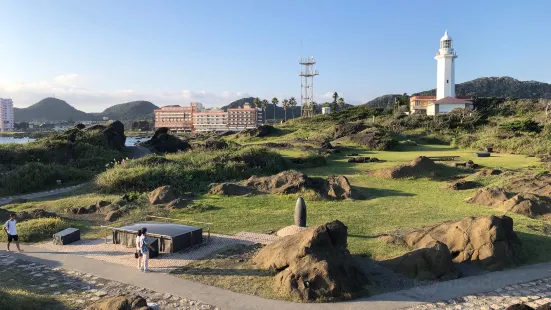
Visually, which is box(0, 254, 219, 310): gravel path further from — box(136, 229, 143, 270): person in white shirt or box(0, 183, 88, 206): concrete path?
box(0, 183, 88, 206): concrete path

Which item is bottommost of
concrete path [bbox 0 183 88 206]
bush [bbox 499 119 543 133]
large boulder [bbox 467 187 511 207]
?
concrete path [bbox 0 183 88 206]

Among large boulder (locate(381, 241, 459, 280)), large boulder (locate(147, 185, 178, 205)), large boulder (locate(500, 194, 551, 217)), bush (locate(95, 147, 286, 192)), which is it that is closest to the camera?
large boulder (locate(381, 241, 459, 280))

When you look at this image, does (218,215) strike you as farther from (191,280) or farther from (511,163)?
(511,163)

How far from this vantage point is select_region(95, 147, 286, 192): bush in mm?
25391

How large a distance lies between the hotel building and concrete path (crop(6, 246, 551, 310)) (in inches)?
5028

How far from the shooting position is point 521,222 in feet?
53.4

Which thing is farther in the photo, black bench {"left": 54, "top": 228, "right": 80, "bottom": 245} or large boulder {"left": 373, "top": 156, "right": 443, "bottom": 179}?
large boulder {"left": 373, "top": 156, "right": 443, "bottom": 179}

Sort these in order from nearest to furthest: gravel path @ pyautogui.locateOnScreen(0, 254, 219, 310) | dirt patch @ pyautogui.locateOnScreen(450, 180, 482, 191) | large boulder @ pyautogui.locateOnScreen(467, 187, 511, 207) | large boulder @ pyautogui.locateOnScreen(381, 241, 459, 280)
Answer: gravel path @ pyautogui.locateOnScreen(0, 254, 219, 310)
large boulder @ pyautogui.locateOnScreen(381, 241, 459, 280)
large boulder @ pyautogui.locateOnScreen(467, 187, 511, 207)
dirt patch @ pyautogui.locateOnScreen(450, 180, 482, 191)

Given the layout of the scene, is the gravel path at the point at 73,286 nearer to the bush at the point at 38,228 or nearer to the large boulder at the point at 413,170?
the bush at the point at 38,228

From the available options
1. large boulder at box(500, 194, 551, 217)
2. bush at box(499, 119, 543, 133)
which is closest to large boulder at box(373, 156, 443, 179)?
large boulder at box(500, 194, 551, 217)

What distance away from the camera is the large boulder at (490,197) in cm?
1938

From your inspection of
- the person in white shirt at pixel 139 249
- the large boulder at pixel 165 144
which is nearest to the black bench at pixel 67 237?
the person in white shirt at pixel 139 249

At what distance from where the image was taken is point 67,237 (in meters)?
14.8

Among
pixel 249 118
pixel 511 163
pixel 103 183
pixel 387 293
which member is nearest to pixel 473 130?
pixel 511 163
